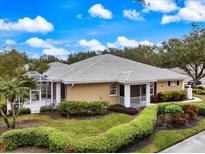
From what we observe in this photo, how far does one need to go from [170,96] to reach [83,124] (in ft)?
45.4

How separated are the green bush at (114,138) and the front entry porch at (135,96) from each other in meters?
10.8

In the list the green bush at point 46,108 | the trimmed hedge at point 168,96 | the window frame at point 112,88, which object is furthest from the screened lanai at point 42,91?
the trimmed hedge at point 168,96

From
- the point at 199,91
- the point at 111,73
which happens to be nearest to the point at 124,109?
the point at 111,73

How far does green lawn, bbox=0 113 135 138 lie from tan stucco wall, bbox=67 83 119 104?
382 centimetres

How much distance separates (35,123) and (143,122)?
8173 mm

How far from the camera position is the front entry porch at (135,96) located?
2622cm

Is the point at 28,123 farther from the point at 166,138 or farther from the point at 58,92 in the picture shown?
the point at 166,138

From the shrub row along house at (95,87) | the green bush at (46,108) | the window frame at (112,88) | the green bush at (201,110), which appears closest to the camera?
the green bush at (201,110)

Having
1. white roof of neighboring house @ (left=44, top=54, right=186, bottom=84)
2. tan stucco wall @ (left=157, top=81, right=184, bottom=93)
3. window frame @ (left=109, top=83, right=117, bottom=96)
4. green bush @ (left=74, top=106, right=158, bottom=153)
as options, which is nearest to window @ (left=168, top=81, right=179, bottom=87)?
tan stucco wall @ (left=157, top=81, right=184, bottom=93)

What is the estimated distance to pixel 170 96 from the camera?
1193 inches

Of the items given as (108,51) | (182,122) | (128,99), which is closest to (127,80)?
(128,99)

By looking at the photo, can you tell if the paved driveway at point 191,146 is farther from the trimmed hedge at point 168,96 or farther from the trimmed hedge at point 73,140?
the trimmed hedge at point 168,96

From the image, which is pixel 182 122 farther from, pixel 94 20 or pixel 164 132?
pixel 94 20

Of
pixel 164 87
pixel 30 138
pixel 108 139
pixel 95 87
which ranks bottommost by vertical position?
pixel 30 138
